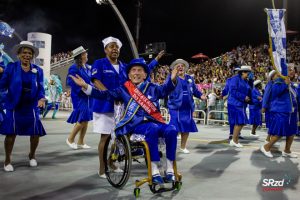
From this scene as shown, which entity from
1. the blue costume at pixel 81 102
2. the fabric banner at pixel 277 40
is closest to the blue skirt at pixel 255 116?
the fabric banner at pixel 277 40

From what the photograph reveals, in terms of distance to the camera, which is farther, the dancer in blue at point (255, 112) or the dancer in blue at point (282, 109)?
the dancer in blue at point (255, 112)

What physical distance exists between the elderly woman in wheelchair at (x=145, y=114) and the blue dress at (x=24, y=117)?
139 centimetres

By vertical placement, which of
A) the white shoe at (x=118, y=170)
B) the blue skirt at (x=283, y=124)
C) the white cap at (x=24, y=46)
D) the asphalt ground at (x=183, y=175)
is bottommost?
the asphalt ground at (x=183, y=175)

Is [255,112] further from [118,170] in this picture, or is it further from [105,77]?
[118,170]

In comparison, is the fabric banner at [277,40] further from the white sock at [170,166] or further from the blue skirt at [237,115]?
the white sock at [170,166]

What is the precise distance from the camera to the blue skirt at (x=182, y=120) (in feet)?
23.8

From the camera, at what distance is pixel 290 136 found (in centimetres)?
684

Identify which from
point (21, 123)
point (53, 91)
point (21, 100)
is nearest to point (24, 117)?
point (21, 123)

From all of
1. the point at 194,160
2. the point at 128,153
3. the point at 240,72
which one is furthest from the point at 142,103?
the point at 240,72

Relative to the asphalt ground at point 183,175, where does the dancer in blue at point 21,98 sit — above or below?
above

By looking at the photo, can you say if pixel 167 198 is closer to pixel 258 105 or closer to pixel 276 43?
pixel 276 43

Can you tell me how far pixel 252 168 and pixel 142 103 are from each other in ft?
8.71

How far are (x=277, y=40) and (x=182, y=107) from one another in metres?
2.28

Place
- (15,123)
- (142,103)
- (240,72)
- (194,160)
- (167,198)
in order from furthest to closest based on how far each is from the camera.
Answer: (240,72)
(194,160)
(15,123)
(142,103)
(167,198)
